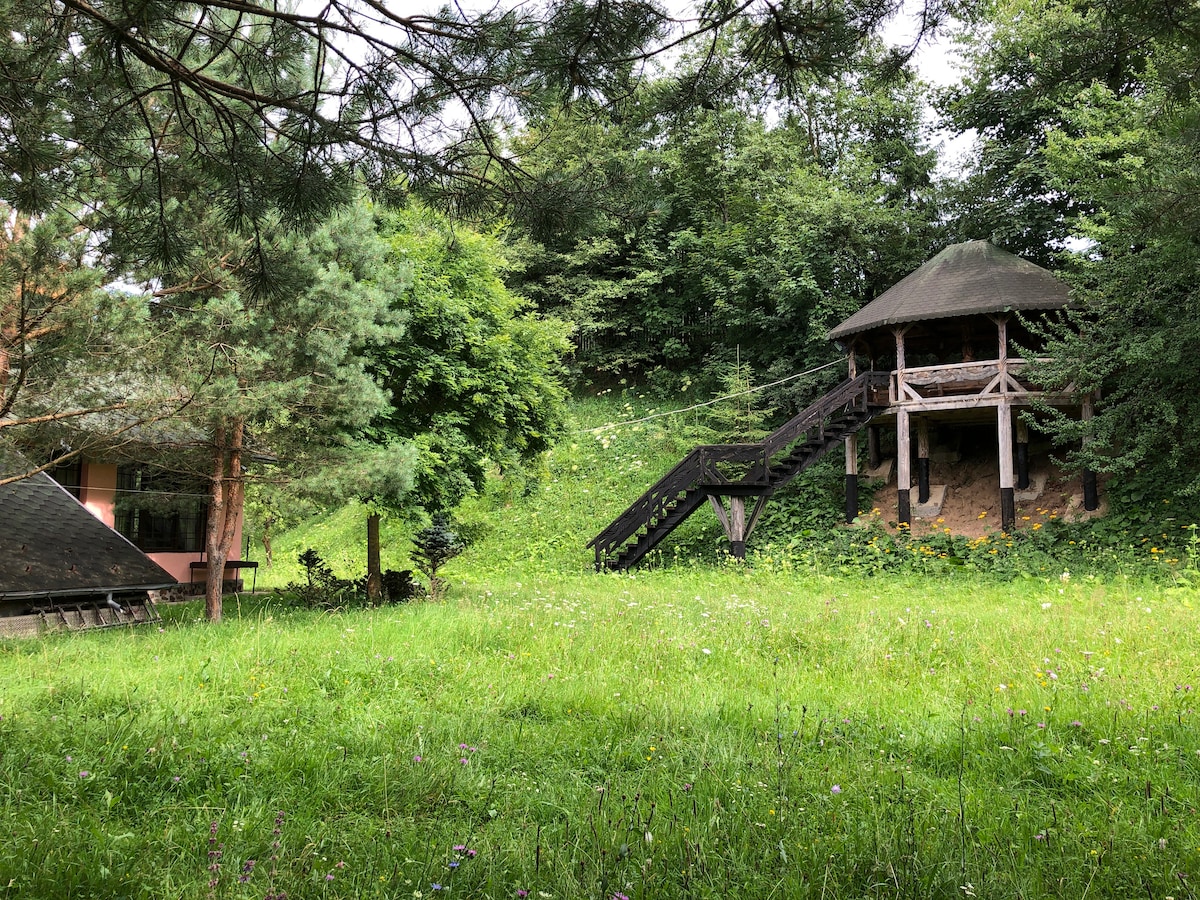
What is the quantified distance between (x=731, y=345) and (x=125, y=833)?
77.5 ft

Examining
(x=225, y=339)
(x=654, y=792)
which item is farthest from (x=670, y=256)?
(x=654, y=792)

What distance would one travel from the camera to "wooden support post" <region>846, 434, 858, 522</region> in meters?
16.9

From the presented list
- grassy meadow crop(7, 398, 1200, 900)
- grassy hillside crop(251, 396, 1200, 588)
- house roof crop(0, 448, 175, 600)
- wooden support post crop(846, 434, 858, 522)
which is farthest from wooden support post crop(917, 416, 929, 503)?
house roof crop(0, 448, 175, 600)

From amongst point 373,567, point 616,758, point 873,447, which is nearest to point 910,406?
point 873,447

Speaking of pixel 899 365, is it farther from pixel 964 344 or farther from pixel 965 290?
pixel 965 290

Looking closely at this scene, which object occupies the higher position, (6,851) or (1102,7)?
(1102,7)

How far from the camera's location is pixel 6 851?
9.51ft

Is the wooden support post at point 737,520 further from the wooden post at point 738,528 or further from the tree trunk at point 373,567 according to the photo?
the tree trunk at point 373,567

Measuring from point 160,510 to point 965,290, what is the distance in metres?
17.0

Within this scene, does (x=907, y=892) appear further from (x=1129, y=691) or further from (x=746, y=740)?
(x=1129, y=691)

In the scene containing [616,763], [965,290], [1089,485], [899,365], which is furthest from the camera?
[899,365]

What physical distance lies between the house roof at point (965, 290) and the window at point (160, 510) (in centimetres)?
1431

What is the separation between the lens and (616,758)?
163 inches

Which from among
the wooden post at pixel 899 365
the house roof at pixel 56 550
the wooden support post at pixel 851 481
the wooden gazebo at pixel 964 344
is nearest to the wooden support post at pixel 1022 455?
the wooden gazebo at pixel 964 344
